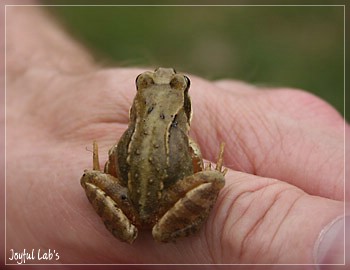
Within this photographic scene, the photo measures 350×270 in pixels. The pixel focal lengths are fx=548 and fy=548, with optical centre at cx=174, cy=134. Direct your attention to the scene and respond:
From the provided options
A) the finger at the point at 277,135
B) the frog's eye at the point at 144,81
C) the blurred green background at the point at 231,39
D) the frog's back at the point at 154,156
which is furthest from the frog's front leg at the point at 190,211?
the blurred green background at the point at 231,39

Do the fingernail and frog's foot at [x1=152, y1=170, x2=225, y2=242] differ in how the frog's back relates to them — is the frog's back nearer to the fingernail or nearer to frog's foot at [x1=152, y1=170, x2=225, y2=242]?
frog's foot at [x1=152, y1=170, x2=225, y2=242]

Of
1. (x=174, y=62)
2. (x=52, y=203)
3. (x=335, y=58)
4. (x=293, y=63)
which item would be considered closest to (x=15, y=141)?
(x=52, y=203)

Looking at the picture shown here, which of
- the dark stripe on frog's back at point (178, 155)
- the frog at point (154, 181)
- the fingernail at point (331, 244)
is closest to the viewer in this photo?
the fingernail at point (331, 244)

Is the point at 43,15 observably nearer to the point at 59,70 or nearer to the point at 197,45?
the point at 59,70

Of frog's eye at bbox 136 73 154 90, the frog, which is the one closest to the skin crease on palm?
the frog

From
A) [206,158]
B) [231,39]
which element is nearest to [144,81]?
[206,158]

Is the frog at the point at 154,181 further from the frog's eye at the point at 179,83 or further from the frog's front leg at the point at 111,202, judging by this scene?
the frog's eye at the point at 179,83
